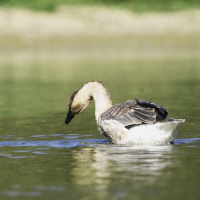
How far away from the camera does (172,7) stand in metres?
40.3

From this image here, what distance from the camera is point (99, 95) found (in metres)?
10.4

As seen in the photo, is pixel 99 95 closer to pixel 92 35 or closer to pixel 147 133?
pixel 147 133

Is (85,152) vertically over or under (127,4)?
under

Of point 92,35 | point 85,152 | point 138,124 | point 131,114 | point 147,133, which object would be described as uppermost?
point 92,35

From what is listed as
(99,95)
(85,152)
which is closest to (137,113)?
(85,152)

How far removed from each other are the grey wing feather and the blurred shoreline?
25947 millimetres

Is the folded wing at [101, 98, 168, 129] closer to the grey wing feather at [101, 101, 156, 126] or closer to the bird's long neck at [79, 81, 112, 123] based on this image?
the grey wing feather at [101, 101, 156, 126]

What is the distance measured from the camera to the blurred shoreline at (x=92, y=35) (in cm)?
3653

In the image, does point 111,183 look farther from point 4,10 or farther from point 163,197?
point 4,10

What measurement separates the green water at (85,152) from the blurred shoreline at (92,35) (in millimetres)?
16596

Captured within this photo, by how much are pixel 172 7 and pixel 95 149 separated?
106ft

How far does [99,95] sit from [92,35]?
88.6ft

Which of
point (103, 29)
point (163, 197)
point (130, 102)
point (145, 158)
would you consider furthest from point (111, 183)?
point (103, 29)

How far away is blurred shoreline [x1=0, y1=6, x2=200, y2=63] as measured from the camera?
120ft
